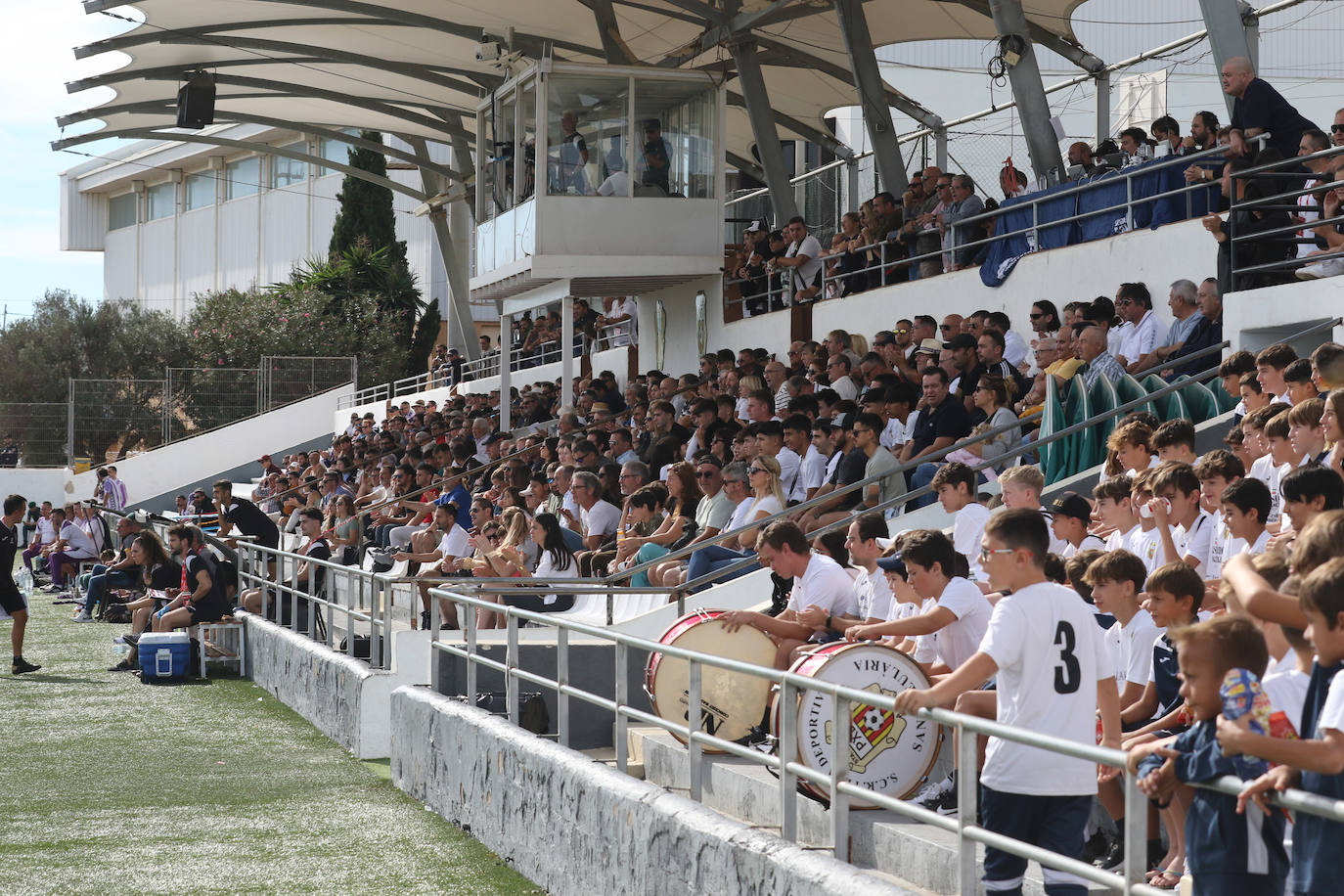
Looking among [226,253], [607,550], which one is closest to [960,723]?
[607,550]

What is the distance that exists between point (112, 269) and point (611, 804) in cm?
6796

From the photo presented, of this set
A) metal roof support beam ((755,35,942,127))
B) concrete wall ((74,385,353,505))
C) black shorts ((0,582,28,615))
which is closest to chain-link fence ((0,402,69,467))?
concrete wall ((74,385,353,505))

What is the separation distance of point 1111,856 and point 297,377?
4076cm

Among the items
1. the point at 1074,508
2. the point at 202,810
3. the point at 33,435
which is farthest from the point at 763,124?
the point at 33,435

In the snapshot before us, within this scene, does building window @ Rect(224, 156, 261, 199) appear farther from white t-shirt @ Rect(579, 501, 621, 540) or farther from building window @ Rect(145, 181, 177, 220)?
white t-shirt @ Rect(579, 501, 621, 540)

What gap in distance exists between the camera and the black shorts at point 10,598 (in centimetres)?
1572

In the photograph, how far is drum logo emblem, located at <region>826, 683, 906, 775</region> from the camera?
612cm

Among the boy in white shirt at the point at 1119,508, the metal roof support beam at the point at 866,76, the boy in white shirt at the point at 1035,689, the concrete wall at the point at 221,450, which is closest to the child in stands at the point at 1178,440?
the boy in white shirt at the point at 1119,508

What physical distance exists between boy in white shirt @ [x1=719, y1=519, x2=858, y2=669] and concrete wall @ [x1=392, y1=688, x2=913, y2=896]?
1.07m

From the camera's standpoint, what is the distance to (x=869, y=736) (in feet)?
20.1

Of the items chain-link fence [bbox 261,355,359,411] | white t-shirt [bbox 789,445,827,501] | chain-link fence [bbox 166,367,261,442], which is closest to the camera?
white t-shirt [bbox 789,445,827,501]

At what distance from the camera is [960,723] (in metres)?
4.53

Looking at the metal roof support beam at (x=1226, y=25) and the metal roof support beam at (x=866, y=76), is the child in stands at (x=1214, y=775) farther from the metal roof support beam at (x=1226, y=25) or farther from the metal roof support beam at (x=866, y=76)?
the metal roof support beam at (x=866, y=76)

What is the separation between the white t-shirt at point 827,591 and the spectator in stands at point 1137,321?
16.4ft
